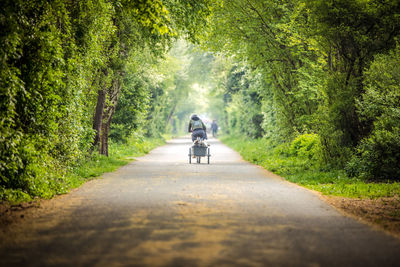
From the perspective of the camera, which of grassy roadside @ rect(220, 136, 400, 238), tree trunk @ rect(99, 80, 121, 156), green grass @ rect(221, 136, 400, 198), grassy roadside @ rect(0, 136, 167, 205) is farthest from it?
tree trunk @ rect(99, 80, 121, 156)

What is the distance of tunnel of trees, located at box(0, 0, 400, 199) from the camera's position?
873cm

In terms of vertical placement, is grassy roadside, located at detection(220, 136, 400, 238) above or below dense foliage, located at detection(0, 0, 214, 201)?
below

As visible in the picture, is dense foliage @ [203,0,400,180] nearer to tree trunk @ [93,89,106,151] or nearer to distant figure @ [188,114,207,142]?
distant figure @ [188,114,207,142]

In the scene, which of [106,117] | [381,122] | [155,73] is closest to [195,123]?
[106,117]

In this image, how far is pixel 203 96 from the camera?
2827 inches

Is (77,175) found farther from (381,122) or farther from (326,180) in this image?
(381,122)

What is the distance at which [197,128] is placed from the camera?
1952 centimetres

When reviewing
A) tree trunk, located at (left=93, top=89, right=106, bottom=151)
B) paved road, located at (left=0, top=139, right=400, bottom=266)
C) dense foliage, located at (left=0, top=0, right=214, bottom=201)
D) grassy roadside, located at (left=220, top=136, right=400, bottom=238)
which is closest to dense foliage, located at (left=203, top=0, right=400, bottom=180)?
grassy roadside, located at (left=220, top=136, right=400, bottom=238)

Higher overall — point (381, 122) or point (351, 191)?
point (381, 122)

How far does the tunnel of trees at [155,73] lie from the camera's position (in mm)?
8734

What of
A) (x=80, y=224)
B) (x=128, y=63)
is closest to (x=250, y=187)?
(x=80, y=224)

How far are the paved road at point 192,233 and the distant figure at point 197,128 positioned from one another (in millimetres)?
9281

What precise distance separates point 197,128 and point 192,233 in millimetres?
13564

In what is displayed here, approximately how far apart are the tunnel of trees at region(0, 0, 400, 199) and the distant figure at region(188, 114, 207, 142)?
3392 millimetres
